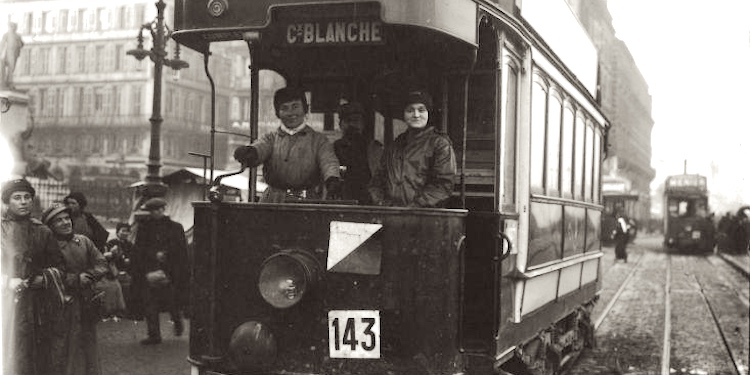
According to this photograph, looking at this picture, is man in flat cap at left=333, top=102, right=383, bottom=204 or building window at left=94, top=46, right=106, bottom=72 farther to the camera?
building window at left=94, top=46, right=106, bottom=72

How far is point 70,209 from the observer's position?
666 cm

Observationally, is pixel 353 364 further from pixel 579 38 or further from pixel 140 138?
pixel 140 138

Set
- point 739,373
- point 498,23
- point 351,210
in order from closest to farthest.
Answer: point 351,210 < point 498,23 < point 739,373

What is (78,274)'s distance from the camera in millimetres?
6305

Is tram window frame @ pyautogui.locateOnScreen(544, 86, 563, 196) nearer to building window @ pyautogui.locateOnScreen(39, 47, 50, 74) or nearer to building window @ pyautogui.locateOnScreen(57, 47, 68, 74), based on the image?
building window @ pyautogui.locateOnScreen(57, 47, 68, 74)

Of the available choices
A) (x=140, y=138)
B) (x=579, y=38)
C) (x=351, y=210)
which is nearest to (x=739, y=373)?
(x=579, y=38)

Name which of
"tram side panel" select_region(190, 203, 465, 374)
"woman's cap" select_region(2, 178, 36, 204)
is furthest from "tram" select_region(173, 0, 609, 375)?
"woman's cap" select_region(2, 178, 36, 204)

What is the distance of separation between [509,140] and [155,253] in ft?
17.3

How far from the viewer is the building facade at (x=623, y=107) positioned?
6675cm

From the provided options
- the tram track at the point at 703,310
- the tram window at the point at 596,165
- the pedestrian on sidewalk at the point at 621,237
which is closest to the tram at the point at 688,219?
the tram track at the point at 703,310

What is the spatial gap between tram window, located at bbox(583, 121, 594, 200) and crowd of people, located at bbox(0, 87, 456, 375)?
13.0ft

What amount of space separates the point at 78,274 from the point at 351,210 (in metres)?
2.89

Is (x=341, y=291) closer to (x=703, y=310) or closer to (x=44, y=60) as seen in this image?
(x=703, y=310)

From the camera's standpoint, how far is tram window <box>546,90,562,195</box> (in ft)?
22.6
